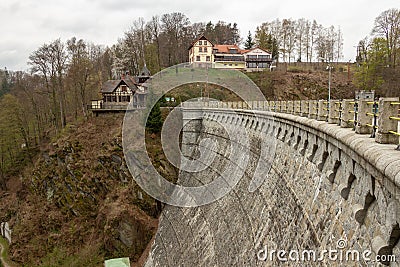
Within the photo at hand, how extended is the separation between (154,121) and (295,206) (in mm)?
25728

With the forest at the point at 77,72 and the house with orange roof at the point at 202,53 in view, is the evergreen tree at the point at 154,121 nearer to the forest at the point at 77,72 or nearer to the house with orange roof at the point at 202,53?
the forest at the point at 77,72

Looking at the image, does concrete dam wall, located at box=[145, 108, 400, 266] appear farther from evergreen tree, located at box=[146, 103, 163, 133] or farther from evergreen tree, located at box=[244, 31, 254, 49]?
evergreen tree, located at box=[244, 31, 254, 49]

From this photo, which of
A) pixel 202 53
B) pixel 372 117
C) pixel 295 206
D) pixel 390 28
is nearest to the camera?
pixel 372 117

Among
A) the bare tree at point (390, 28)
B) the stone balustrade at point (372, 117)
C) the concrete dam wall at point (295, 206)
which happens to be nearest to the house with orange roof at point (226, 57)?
the bare tree at point (390, 28)

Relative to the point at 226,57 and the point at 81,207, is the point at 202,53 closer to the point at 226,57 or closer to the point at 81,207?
the point at 226,57

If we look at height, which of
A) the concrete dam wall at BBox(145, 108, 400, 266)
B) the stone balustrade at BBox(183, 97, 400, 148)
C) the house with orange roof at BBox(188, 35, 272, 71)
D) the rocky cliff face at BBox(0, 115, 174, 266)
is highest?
the house with orange roof at BBox(188, 35, 272, 71)

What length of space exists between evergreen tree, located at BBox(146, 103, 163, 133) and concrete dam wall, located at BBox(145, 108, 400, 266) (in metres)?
10.7

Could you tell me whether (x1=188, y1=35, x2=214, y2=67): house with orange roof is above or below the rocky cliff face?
above

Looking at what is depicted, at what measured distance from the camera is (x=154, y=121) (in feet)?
114

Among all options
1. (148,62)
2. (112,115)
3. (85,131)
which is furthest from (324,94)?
(85,131)

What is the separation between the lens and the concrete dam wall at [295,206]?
522 centimetres

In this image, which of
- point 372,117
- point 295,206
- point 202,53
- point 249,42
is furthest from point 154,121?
point 249,42

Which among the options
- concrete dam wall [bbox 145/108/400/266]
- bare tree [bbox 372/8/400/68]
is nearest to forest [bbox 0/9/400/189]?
bare tree [bbox 372/8/400/68]

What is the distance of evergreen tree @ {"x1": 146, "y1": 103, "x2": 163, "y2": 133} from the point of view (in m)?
34.4
